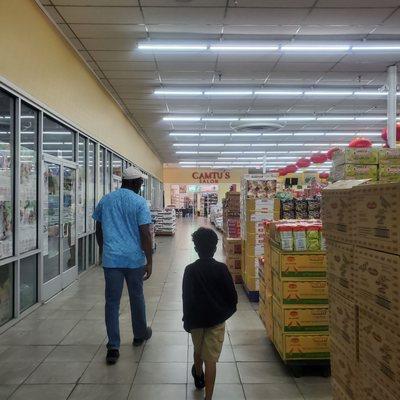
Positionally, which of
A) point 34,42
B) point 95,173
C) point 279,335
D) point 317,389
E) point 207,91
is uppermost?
point 207,91

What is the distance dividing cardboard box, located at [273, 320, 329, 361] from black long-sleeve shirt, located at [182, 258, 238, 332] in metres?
0.79

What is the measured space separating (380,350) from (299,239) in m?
1.75

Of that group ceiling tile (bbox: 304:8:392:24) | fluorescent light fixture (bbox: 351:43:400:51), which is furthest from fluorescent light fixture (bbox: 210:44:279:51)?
fluorescent light fixture (bbox: 351:43:400:51)

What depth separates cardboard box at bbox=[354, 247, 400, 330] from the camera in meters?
1.38

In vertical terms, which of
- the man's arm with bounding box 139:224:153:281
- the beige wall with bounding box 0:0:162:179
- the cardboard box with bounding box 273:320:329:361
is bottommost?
the cardboard box with bounding box 273:320:329:361

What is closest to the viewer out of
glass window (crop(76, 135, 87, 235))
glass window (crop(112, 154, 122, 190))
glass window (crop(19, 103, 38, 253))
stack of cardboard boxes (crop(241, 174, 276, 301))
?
glass window (crop(19, 103, 38, 253))

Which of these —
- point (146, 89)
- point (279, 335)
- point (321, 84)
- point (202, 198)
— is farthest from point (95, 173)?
point (202, 198)

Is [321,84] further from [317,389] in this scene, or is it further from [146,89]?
[317,389]

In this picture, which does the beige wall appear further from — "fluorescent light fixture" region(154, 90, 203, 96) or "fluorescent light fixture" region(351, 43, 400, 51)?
"fluorescent light fixture" region(351, 43, 400, 51)

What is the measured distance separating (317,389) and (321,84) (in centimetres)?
717

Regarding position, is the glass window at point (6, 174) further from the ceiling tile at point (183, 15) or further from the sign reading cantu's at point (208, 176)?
the sign reading cantu's at point (208, 176)

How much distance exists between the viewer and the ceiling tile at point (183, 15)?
5.22 m

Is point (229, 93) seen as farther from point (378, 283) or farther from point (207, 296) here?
point (378, 283)

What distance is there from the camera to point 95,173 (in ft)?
27.1
